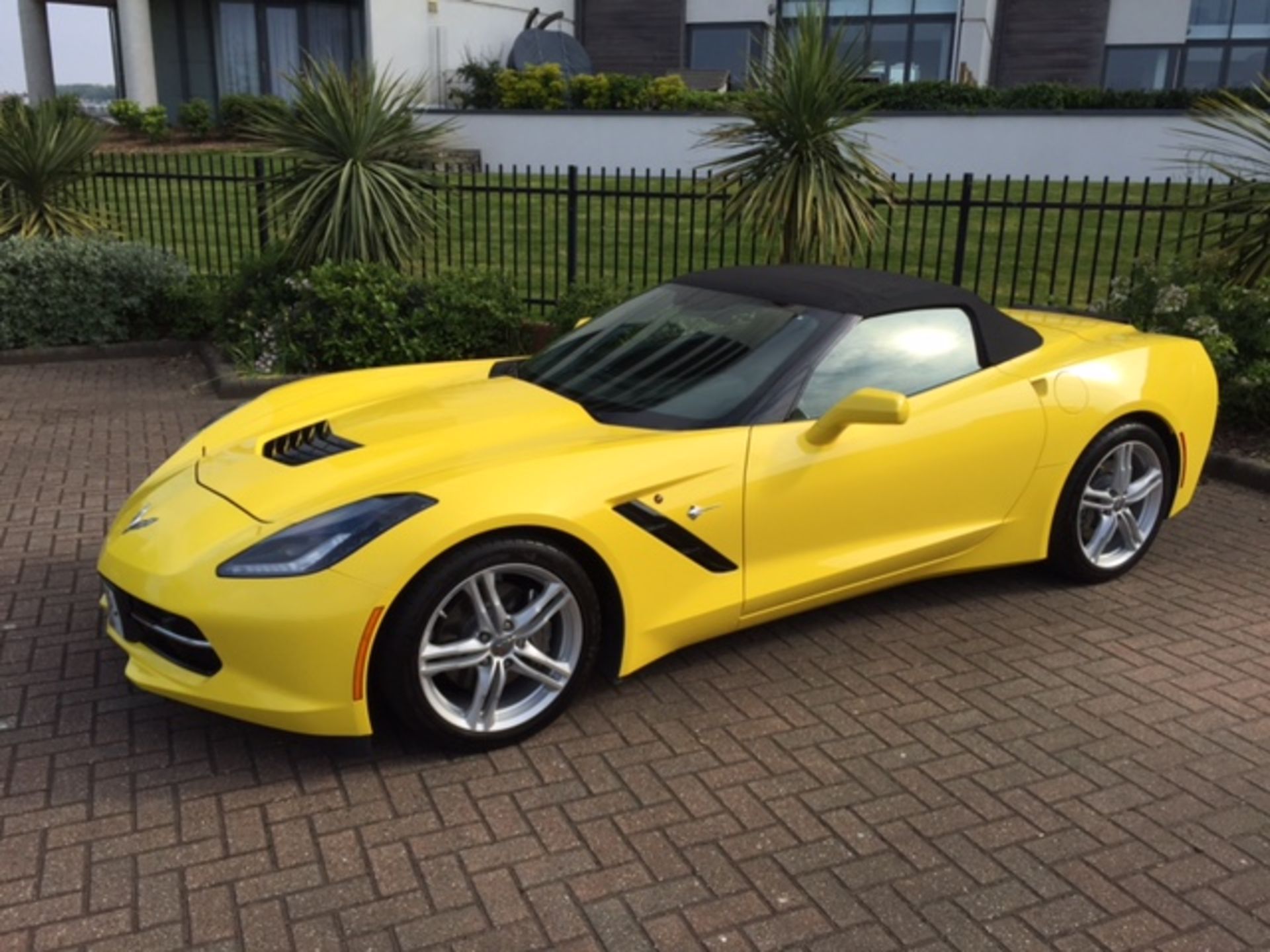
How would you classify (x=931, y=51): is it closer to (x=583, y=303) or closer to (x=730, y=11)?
(x=730, y=11)

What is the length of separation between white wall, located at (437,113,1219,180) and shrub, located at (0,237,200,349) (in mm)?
9922

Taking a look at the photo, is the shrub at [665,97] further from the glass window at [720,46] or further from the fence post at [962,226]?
the fence post at [962,226]

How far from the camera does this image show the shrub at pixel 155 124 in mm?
22250

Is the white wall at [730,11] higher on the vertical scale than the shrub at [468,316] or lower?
higher

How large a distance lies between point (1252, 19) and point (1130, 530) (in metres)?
28.6

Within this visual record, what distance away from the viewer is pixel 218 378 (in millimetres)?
8531

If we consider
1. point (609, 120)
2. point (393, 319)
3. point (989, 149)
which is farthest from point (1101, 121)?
point (393, 319)

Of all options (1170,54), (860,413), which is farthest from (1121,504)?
(1170,54)

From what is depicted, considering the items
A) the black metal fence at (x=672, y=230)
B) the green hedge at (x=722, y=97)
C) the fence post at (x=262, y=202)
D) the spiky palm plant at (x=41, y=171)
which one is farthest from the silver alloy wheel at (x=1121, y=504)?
the green hedge at (x=722, y=97)

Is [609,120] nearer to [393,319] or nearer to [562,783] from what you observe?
[393,319]

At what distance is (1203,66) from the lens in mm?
28438

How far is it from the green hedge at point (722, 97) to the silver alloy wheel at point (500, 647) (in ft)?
60.0

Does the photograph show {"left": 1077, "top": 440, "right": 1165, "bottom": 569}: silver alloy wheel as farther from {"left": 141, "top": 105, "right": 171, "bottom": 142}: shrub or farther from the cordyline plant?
{"left": 141, "top": 105, "right": 171, "bottom": 142}: shrub

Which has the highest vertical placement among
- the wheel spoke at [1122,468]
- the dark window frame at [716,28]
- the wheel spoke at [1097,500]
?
the dark window frame at [716,28]
